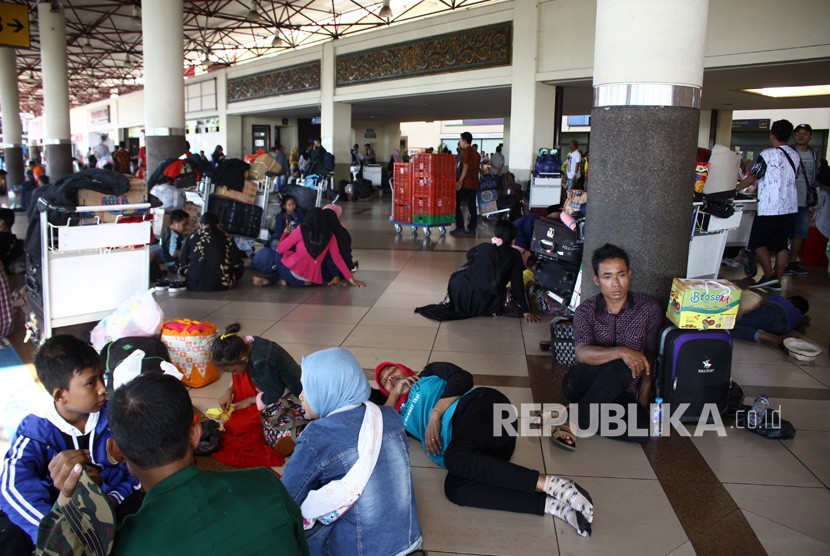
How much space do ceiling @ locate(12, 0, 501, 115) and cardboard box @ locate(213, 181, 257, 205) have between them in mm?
11272

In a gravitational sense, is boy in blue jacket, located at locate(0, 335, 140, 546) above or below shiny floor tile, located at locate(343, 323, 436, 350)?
above

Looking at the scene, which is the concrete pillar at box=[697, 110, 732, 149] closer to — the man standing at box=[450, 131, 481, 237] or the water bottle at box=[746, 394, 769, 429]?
the man standing at box=[450, 131, 481, 237]

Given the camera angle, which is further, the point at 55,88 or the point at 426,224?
the point at 55,88

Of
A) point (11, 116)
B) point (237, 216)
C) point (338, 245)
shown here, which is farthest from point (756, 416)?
point (11, 116)

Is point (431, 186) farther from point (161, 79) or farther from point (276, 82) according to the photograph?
point (276, 82)

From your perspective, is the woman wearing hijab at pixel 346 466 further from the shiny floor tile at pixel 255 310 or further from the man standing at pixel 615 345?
the shiny floor tile at pixel 255 310

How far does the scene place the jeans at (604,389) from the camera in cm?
409

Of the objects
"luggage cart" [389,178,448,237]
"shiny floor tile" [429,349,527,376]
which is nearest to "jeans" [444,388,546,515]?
"shiny floor tile" [429,349,527,376]

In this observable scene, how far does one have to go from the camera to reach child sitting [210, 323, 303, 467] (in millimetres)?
3980

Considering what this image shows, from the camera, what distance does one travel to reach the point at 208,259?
8.03 m

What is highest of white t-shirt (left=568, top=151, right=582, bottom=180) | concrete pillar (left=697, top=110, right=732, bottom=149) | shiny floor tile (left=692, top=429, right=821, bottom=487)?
concrete pillar (left=697, top=110, right=732, bottom=149)

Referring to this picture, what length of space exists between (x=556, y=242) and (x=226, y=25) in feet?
80.4

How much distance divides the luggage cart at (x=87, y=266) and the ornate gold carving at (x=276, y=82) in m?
17.5

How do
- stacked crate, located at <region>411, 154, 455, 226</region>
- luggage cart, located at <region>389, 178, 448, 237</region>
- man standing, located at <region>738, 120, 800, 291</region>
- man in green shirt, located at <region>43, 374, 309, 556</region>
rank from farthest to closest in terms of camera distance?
luggage cart, located at <region>389, 178, 448, 237</region>, stacked crate, located at <region>411, 154, 455, 226</region>, man standing, located at <region>738, 120, 800, 291</region>, man in green shirt, located at <region>43, 374, 309, 556</region>
